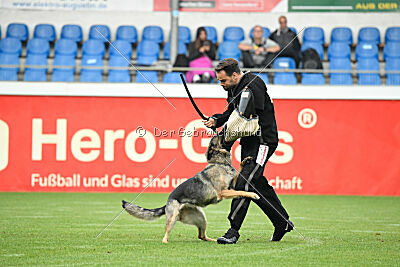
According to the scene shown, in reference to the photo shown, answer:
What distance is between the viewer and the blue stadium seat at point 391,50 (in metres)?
16.9

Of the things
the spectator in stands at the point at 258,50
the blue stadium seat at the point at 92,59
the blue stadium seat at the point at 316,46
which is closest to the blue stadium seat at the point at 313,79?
the spectator in stands at the point at 258,50

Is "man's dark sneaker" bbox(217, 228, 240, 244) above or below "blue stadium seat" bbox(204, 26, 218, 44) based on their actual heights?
below

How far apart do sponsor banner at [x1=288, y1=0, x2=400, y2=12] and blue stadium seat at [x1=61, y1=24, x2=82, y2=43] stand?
19.5 ft

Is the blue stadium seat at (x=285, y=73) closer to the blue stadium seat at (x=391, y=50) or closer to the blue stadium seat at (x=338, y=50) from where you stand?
the blue stadium seat at (x=338, y=50)

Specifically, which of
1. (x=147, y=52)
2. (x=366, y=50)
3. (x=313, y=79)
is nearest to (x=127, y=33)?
(x=147, y=52)

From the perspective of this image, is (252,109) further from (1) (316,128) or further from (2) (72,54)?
(2) (72,54)

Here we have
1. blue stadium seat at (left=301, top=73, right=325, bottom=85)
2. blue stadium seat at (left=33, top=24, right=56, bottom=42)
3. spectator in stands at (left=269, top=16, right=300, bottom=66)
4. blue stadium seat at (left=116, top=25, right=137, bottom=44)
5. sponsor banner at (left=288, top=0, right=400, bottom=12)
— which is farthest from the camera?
sponsor banner at (left=288, top=0, right=400, bottom=12)

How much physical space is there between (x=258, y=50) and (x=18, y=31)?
673 centimetres

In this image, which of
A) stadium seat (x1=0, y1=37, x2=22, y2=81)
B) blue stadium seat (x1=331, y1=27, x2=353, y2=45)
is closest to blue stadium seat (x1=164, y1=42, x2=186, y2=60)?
stadium seat (x1=0, y1=37, x2=22, y2=81)

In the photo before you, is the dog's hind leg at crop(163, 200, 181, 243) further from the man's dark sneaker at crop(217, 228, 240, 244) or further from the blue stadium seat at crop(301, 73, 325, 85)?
the blue stadium seat at crop(301, 73, 325, 85)

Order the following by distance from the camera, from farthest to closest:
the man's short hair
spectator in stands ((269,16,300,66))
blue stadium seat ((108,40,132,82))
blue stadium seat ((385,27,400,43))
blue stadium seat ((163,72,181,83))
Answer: blue stadium seat ((385,27,400,43)) → blue stadium seat ((108,40,132,82)) → spectator in stands ((269,16,300,66)) → blue stadium seat ((163,72,181,83)) → the man's short hair

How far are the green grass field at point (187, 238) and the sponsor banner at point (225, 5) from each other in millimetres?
8147

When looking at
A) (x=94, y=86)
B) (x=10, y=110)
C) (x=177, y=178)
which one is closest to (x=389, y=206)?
(x=177, y=178)

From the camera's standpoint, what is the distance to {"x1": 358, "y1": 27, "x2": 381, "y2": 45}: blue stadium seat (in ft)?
57.1
